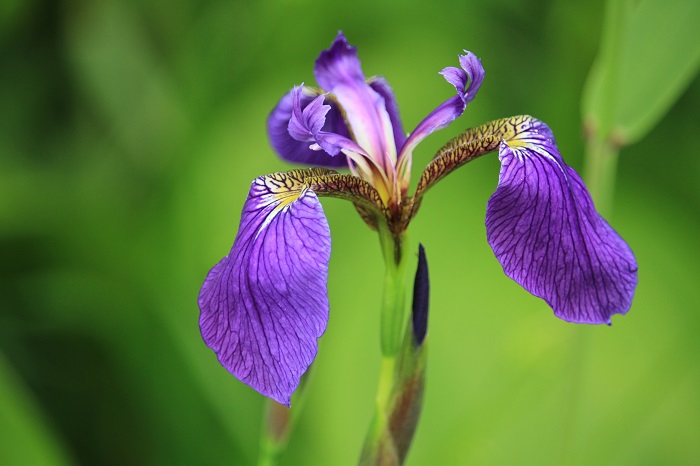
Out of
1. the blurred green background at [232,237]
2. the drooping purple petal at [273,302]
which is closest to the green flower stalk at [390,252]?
the drooping purple petal at [273,302]

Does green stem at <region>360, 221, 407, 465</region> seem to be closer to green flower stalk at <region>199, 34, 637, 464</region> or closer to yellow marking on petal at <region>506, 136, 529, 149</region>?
green flower stalk at <region>199, 34, 637, 464</region>

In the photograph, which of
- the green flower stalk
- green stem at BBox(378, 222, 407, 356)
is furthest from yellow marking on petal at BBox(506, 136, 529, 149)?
green stem at BBox(378, 222, 407, 356)

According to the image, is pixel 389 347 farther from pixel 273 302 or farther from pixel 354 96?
pixel 354 96

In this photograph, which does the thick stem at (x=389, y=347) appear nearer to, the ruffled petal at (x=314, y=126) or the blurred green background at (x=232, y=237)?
the ruffled petal at (x=314, y=126)

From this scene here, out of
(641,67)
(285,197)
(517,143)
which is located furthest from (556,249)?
(641,67)

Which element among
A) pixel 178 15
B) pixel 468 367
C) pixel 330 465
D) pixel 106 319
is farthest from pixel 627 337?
pixel 178 15

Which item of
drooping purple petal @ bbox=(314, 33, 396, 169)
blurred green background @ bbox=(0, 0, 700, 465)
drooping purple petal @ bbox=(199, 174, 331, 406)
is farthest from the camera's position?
blurred green background @ bbox=(0, 0, 700, 465)
